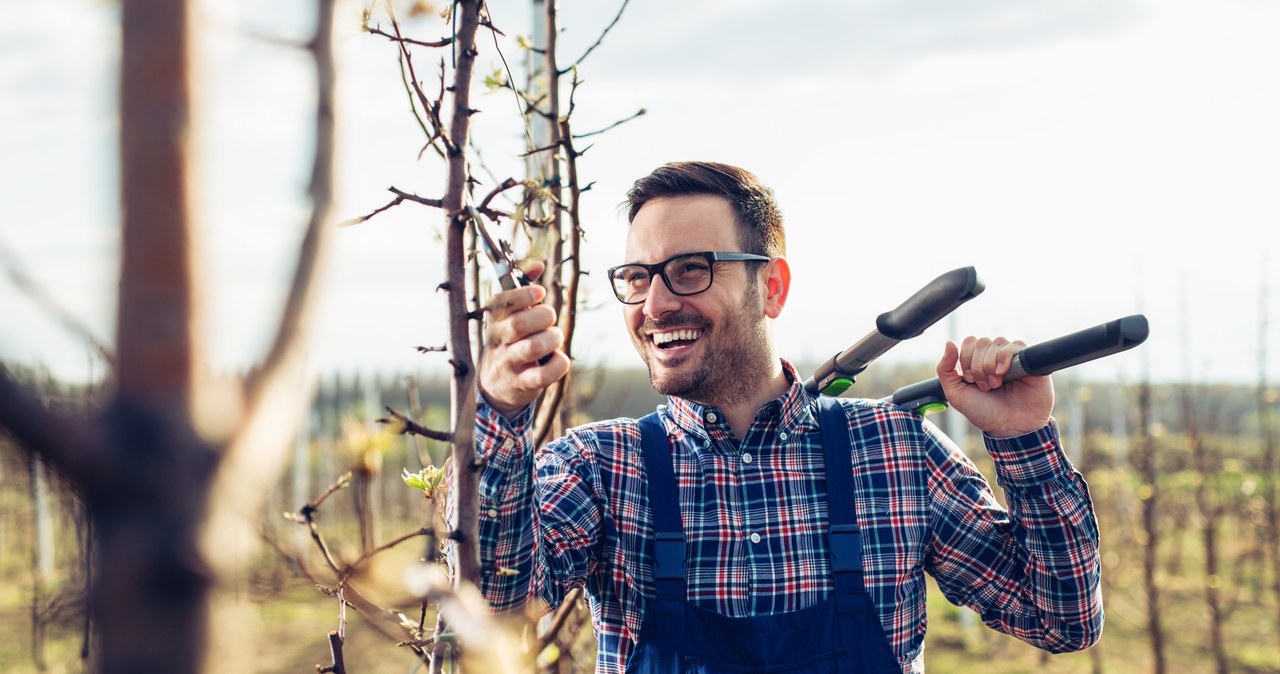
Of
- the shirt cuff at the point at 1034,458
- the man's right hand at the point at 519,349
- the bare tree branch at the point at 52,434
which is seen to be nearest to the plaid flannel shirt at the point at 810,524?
the shirt cuff at the point at 1034,458

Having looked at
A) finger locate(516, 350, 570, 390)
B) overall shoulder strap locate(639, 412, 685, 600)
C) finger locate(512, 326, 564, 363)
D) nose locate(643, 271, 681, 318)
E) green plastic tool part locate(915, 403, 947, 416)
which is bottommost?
overall shoulder strap locate(639, 412, 685, 600)

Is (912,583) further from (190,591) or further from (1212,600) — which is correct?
(1212,600)

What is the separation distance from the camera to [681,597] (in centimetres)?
180

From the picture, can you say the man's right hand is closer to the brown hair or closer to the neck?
the neck

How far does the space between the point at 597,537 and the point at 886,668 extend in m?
0.65

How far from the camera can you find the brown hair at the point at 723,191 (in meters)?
2.22

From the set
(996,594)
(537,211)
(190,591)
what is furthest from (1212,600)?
(190,591)

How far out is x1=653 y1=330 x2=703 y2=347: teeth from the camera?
6.86 ft

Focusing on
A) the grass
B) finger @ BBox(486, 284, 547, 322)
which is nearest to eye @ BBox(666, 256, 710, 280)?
finger @ BBox(486, 284, 547, 322)

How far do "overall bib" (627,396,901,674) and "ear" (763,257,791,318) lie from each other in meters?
0.65

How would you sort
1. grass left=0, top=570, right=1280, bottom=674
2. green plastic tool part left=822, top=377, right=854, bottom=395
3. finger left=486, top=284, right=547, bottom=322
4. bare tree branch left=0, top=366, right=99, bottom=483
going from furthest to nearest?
grass left=0, top=570, right=1280, bottom=674, green plastic tool part left=822, top=377, right=854, bottom=395, finger left=486, top=284, right=547, bottom=322, bare tree branch left=0, top=366, right=99, bottom=483

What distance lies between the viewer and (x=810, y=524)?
1.96m

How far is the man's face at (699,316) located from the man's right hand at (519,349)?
851 millimetres

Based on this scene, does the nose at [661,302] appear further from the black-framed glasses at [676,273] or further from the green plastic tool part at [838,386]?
the green plastic tool part at [838,386]
